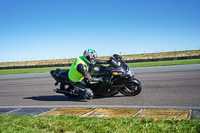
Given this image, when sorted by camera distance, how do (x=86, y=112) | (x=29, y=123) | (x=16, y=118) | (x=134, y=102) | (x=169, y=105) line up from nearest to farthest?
(x=29, y=123), (x=16, y=118), (x=86, y=112), (x=169, y=105), (x=134, y=102)

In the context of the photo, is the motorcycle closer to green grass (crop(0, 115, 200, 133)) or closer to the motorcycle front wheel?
the motorcycle front wheel

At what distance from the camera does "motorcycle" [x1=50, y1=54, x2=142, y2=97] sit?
683 cm

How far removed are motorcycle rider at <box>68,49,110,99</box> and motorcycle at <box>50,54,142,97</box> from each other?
0.17 metres

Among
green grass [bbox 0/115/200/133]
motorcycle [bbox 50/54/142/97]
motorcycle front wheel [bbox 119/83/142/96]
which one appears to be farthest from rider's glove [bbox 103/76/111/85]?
green grass [bbox 0/115/200/133]

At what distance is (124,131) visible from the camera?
3.46 m

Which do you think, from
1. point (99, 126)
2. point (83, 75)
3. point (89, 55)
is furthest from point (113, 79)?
point (99, 126)

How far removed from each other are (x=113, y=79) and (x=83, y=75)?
97cm

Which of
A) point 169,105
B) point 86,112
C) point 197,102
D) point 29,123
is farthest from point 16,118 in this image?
point 197,102

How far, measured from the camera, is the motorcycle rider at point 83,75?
262 inches

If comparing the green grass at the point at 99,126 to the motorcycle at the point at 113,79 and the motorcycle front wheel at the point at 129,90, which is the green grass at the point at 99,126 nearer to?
the motorcycle at the point at 113,79

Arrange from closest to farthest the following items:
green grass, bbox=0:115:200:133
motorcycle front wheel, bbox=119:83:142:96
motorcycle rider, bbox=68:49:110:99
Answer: green grass, bbox=0:115:200:133 < motorcycle rider, bbox=68:49:110:99 < motorcycle front wheel, bbox=119:83:142:96

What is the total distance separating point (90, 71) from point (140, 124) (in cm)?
352

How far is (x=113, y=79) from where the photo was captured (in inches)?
273

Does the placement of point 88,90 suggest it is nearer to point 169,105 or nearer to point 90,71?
point 90,71
